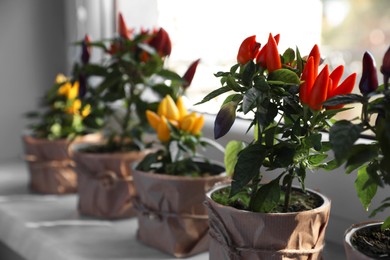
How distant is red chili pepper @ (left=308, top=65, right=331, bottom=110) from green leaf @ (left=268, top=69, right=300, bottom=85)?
4 centimetres

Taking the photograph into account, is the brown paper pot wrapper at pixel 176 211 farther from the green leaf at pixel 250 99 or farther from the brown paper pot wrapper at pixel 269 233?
the green leaf at pixel 250 99

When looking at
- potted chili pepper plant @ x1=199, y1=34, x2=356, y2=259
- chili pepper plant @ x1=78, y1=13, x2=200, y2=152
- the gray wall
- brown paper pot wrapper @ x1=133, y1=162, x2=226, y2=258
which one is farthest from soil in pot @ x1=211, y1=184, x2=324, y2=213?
the gray wall

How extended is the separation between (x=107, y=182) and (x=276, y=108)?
54 centimetres

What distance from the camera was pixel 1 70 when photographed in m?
1.63

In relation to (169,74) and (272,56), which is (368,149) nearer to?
(272,56)

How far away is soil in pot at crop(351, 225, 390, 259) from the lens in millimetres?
591

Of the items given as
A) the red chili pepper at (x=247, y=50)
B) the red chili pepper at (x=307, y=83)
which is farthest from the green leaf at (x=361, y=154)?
the red chili pepper at (x=247, y=50)

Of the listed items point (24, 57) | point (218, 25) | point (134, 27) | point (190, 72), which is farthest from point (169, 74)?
point (24, 57)

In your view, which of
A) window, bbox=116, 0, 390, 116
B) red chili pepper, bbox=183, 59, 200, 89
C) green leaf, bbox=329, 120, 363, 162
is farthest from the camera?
window, bbox=116, 0, 390, 116

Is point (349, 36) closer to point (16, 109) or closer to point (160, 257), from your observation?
point (16, 109)

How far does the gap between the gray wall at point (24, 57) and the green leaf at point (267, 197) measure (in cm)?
117

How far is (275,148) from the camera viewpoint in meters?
0.67

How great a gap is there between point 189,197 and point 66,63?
965 mm

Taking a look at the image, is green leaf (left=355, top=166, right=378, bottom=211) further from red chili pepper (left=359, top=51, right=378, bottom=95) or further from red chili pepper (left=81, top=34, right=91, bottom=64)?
red chili pepper (left=81, top=34, right=91, bottom=64)
